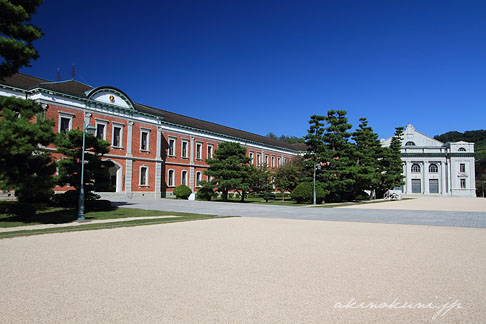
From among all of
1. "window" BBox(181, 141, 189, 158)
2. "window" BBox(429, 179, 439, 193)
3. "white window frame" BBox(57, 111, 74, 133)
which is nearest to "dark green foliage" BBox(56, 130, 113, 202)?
"white window frame" BBox(57, 111, 74, 133)

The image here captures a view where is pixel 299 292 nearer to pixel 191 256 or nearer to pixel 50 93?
pixel 191 256

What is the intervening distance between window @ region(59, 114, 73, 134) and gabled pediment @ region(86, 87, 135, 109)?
9.24ft

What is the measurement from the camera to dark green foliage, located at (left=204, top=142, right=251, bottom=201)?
3191cm

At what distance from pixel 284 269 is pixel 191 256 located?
7.14ft

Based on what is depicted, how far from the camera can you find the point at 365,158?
39000mm

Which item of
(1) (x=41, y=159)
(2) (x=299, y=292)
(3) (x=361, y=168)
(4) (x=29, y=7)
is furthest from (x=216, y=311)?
(3) (x=361, y=168)

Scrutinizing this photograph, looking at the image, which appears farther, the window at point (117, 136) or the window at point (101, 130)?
the window at point (117, 136)

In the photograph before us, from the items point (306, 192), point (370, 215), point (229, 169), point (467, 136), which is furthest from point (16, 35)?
point (467, 136)

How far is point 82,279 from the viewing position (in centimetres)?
543

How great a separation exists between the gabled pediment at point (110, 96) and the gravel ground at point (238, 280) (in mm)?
24608

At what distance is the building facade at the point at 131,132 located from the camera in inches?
1129

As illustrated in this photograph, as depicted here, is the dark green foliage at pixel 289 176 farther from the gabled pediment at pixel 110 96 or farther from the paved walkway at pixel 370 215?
the gabled pediment at pixel 110 96

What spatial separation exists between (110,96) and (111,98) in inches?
8.2

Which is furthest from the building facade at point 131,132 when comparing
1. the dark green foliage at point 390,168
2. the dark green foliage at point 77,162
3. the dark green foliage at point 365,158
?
the dark green foliage at point 390,168
